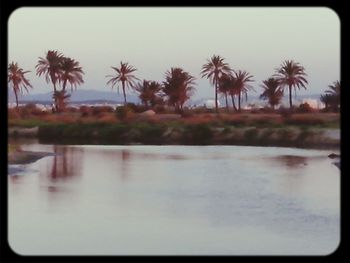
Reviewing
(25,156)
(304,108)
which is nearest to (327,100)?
(304,108)

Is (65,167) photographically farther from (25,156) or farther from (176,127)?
(176,127)

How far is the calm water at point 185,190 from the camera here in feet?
19.1

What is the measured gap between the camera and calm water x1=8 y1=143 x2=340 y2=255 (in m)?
5.82

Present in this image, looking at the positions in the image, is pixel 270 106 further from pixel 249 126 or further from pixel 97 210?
pixel 97 210

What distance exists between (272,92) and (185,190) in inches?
154

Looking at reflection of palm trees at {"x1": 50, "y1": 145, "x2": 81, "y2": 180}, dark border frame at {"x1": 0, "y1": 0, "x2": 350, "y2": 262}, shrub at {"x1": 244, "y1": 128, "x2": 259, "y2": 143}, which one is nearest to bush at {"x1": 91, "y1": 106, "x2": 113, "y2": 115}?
shrub at {"x1": 244, "y1": 128, "x2": 259, "y2": 143}

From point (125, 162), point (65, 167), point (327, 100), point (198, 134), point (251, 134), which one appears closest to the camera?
point (327, 100)

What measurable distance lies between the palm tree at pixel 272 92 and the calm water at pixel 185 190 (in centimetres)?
116

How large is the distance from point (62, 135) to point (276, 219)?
3930 mm

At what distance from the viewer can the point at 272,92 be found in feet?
14.0

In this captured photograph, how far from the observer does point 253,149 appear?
583 centimetres
